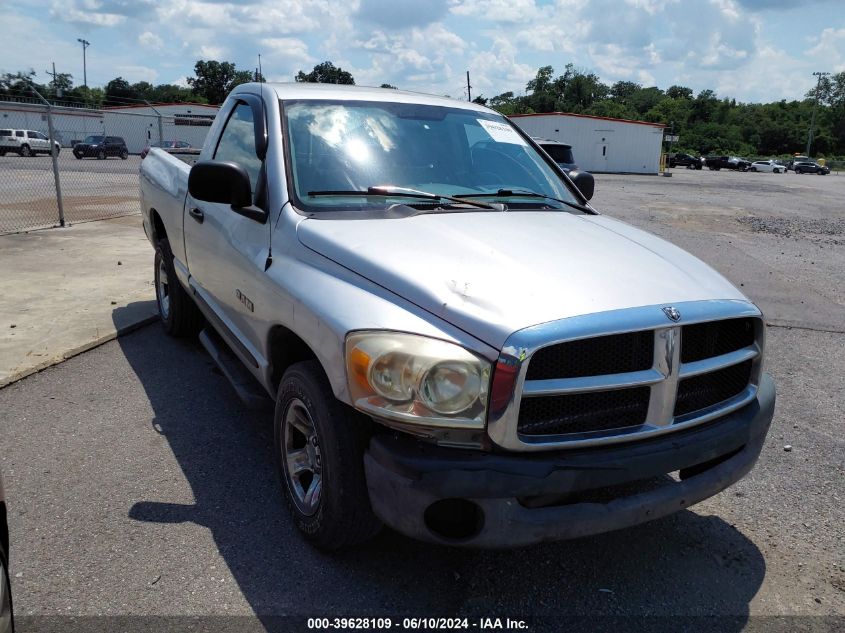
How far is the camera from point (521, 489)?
7.46 ft

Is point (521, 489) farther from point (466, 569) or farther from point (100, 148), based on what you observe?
point (100, 148)

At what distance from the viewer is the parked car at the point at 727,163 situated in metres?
70.2

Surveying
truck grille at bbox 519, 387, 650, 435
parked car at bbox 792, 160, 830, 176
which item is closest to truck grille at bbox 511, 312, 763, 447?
truck grille at bbox 519, 387, 650, 435

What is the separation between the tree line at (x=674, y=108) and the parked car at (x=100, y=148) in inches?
2125


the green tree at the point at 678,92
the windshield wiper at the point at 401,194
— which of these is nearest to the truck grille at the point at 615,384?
the windshield wiper at the point at 401,194

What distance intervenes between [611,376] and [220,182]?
2.02 meters

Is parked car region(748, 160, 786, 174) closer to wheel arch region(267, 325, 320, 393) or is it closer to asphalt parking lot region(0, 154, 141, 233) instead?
asphalt parking lot region(0, 154, 141, 233)

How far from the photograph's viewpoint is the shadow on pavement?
266 centimetres

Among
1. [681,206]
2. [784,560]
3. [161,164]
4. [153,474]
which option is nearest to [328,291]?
[153,474]

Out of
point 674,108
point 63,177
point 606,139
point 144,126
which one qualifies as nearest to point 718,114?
point 674,108

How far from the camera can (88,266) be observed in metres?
8.37

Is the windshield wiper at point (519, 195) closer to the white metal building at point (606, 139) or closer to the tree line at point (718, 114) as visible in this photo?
the white metal building at point (606, 139)

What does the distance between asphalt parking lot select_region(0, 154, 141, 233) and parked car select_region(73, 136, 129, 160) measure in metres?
14.3

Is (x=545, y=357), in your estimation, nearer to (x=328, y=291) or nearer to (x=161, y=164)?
(x=328, y=291)
